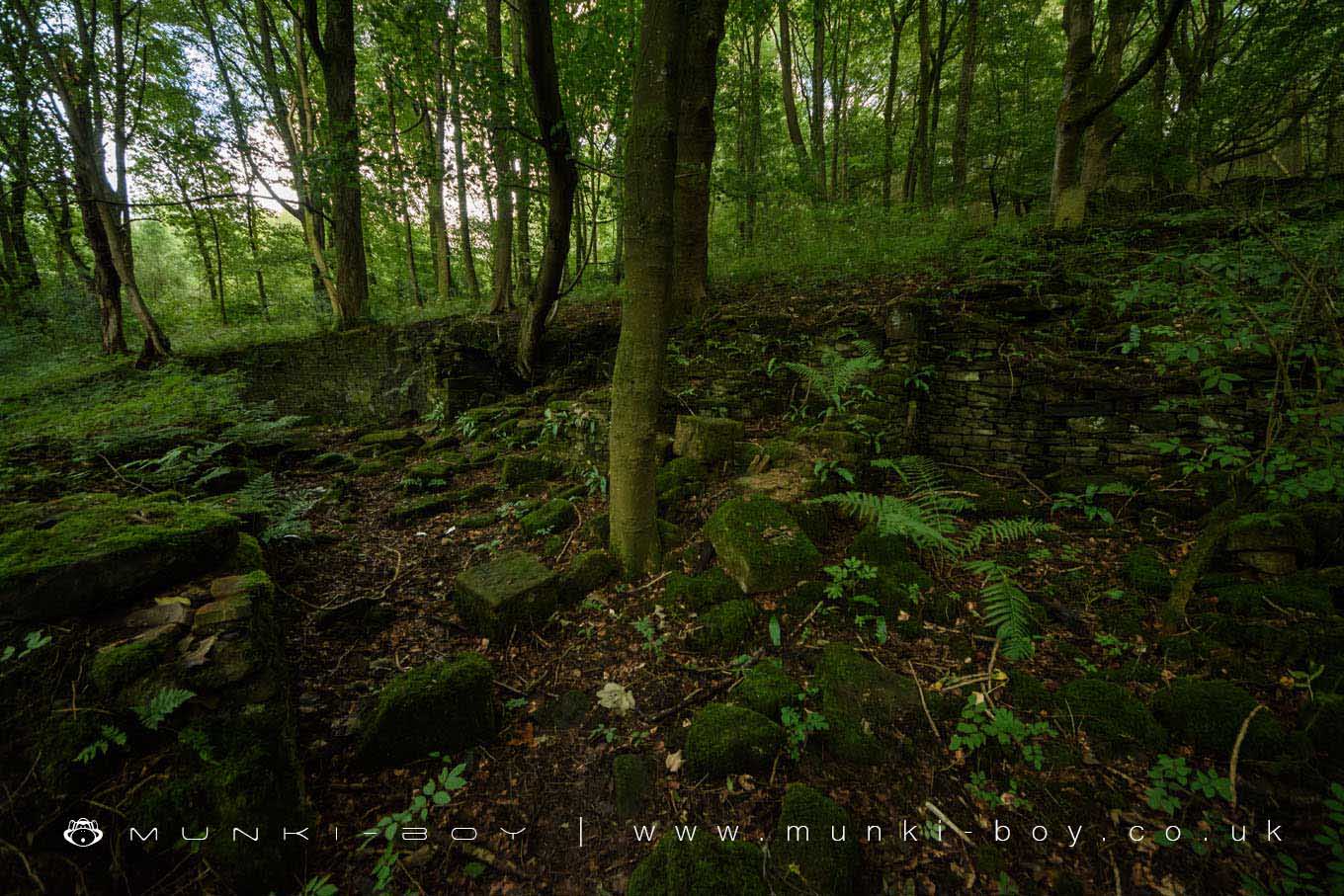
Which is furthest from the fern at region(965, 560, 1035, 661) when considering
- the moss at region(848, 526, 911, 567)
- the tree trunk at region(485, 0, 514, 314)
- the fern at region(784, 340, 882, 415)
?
the tree trunk at region(485, 0, 514, 314)

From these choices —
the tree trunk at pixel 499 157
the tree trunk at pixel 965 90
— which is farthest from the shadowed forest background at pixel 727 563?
→ the tree trunk at pixel 965 90

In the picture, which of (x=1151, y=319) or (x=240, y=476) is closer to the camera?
(x=1151, y=319)

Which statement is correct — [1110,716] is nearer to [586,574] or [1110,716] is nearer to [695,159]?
[586,574]

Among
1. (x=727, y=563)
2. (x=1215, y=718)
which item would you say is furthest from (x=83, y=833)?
(x=1215, y=718)

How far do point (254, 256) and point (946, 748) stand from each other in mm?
21574

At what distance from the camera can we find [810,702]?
2176 mm

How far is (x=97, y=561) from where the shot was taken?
2021mm

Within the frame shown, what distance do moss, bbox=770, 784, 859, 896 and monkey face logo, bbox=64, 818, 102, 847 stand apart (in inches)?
87.1

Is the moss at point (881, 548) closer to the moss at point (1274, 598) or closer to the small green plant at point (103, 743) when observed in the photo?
the moss at point (1274, 598)

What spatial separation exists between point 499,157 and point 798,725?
7539mm

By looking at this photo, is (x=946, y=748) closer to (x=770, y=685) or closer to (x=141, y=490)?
(x=770, y=685)

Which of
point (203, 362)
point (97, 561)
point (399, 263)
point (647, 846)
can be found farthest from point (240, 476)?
point (399, 263)

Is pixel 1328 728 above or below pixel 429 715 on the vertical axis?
above

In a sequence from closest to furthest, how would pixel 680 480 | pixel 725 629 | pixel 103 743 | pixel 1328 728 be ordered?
pixel 103 743 < pixel 1328 728 < pixel 725 629 < pixel 680 480
